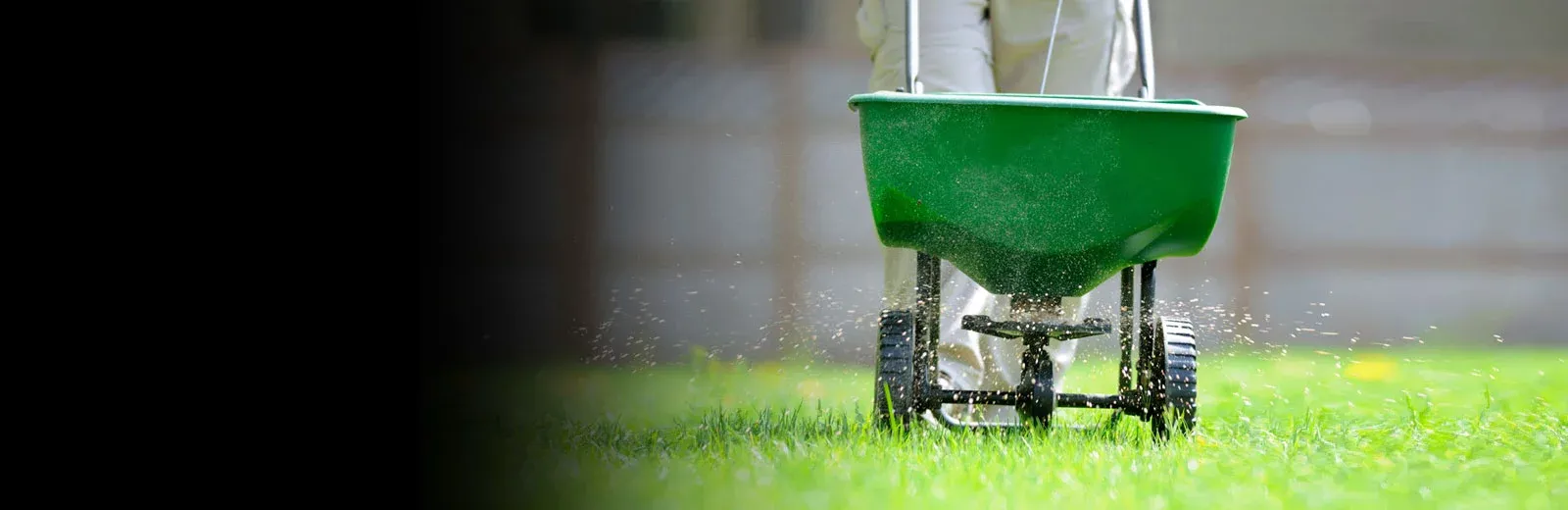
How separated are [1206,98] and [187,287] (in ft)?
15.1

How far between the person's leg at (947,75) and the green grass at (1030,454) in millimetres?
188

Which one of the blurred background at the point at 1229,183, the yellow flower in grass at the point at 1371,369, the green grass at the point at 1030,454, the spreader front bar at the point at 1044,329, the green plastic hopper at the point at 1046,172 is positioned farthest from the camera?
the blurred background at the point at 1229,183

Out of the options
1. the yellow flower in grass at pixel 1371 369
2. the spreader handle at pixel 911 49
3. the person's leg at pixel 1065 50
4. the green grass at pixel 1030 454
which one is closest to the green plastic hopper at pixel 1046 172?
the spreader handle at pixel 911 49

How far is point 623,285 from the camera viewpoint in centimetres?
477

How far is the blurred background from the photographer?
467 centimetres

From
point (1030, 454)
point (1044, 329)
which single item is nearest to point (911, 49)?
point (1044, 329)

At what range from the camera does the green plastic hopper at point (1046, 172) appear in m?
1.92

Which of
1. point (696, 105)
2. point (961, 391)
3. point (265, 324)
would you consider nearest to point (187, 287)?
point (265, 324)

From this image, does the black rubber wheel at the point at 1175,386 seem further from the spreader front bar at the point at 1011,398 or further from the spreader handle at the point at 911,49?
the spreader handle at the point at 911,49

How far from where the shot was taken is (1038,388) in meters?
2.13

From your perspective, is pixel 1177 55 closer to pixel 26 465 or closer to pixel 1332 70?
pixel 1332 70

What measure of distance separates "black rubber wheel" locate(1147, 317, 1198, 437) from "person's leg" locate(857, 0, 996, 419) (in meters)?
0.32

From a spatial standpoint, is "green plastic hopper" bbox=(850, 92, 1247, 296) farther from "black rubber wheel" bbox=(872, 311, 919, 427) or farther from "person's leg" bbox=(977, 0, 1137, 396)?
"person's leg" bbox=(977, 0, 1137, 396)

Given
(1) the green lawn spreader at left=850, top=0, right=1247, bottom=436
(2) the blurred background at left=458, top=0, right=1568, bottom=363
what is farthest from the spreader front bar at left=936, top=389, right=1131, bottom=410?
(2) the blurred background at left=458, top=0, right=1568, bottom=363
